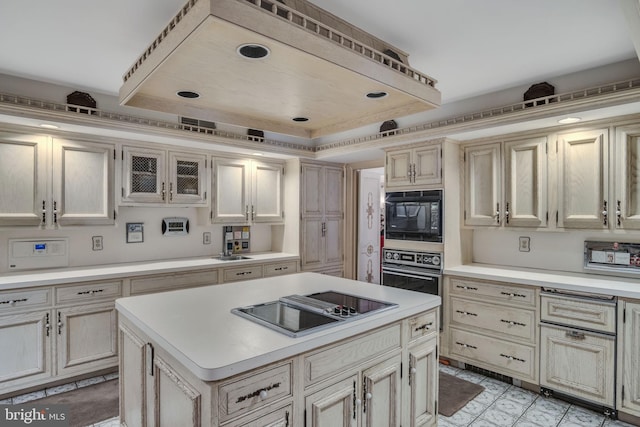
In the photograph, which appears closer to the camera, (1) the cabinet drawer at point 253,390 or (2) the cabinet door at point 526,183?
(1) the cabinet drawer at point 253,390

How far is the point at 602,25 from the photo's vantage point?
2004mm

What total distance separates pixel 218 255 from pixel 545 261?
3.41m

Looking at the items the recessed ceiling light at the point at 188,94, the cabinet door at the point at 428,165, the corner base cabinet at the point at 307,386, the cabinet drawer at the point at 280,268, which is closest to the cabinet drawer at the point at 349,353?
the corner base cabinet at the point at 307,386

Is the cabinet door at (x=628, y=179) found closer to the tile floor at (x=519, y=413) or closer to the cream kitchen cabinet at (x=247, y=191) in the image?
the tile floor at (x=519, y=413)

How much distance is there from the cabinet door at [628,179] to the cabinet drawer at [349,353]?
6.73ft

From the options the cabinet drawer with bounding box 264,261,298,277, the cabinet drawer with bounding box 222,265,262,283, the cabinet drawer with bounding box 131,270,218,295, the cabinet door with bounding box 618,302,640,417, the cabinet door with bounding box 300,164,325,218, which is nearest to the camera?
the cabinet door with bounding box 618,302,640,417

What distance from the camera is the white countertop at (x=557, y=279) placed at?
2.48 m

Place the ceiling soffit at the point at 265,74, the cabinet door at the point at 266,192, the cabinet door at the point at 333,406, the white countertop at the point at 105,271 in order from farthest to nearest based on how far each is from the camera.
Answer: the cabinet door at the point at 266,192 < the white countertop at the point at 105,271 < the cabinet door at the point at 333,406 < the ceiling soffit at the point at 265,74

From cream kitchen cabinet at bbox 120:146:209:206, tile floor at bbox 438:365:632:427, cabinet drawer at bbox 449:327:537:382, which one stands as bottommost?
tile floor at bbox 438:365:632:427

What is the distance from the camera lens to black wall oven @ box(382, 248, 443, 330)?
3.35 m

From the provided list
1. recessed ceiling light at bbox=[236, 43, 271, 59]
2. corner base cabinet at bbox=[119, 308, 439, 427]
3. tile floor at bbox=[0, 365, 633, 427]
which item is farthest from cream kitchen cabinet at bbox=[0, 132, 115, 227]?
recessed ceiling light at bbox=[236, 43, 271, 59]

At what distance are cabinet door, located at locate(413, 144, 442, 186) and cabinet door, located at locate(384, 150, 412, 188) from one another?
3.2 inches

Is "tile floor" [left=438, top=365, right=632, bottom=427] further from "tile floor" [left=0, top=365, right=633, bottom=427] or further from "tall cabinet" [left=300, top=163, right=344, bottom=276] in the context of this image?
"tall cabinet" [left=300, top=163, right=344, bottom=276]

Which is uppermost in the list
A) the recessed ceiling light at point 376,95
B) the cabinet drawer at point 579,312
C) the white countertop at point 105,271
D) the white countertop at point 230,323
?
the recessed ceiling light at point 376,95
